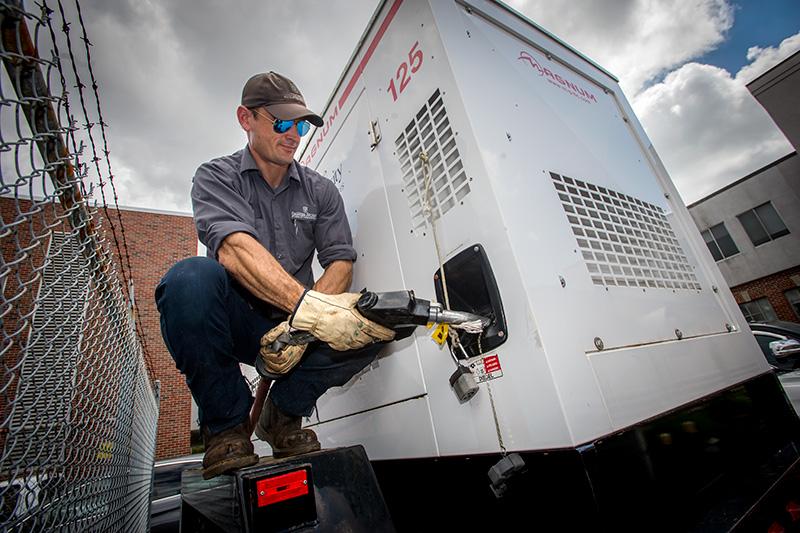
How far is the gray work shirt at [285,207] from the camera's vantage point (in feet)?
4.88

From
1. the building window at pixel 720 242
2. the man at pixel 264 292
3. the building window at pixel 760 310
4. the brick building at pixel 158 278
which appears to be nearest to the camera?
the man at pixel 264 292

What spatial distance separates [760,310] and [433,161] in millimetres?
17170

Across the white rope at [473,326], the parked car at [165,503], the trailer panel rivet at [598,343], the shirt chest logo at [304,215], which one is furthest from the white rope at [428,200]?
the parked car at [165,503]

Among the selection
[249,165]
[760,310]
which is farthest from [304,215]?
[760,310]

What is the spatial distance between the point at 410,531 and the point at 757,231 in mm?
17269

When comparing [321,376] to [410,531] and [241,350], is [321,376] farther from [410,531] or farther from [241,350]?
[410,531]

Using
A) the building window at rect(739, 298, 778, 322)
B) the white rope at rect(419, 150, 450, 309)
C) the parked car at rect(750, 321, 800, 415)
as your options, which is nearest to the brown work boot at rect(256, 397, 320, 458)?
the white rope at rect(419, 150, 450, 309)

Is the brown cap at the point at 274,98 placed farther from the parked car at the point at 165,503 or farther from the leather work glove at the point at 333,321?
the parked car at the point at 165,503

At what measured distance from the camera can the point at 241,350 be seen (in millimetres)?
1521

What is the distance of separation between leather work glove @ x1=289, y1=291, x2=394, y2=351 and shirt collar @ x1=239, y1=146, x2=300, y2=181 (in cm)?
84

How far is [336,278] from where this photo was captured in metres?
1.63

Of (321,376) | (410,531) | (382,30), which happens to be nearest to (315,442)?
(321,376)

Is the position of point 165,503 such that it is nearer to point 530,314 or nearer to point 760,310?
point 530,314

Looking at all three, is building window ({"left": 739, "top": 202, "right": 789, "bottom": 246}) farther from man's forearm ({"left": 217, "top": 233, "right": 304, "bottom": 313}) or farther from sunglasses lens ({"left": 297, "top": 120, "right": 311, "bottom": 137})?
man's forearm ({"left": 217, "top": 233, "right": 304, "bottom": 313})
